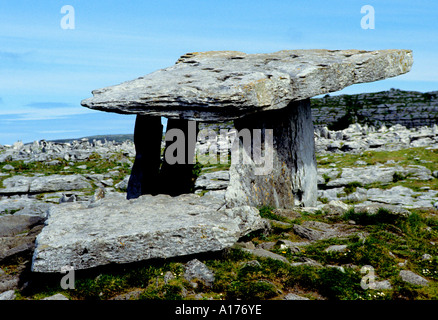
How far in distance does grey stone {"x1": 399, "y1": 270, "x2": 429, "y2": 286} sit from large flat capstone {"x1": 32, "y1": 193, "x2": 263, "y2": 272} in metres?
3.41

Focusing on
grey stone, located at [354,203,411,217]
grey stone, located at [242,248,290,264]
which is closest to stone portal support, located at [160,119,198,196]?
grey stone, located at [354,203,411,217]

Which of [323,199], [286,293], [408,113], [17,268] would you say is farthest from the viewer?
[408,113]

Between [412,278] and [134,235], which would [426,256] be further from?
[134,235]

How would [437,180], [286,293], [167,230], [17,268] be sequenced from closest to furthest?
[286,293], [167,230], [17,268], [437,180]

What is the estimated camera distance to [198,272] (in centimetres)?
827

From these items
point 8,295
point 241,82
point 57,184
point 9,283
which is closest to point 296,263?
point 241,82

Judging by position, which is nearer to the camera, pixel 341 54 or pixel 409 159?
pixel 341 54

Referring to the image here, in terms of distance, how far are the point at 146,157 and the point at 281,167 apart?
555cm

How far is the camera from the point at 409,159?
24.4 metres

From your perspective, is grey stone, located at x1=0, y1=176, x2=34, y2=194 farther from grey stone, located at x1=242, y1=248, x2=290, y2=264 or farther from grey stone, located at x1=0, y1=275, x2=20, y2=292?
grey stone, located at x1=242, y1=248, x2=290, y2=264

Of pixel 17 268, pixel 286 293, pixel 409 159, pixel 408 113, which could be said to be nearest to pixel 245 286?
pixel 286 293

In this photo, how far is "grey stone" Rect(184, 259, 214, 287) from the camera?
8086 mm

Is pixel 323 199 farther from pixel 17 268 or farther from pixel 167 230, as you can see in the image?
pixel 17 268
